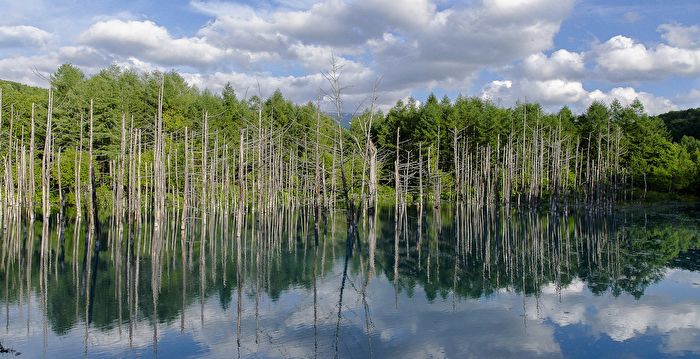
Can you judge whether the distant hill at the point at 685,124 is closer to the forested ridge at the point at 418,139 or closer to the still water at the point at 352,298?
the forested ridge at the point at 418,139

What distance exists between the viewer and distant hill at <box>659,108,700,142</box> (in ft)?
246

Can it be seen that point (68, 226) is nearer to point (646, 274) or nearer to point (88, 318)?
point (88, 318)

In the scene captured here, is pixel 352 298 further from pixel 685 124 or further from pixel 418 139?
pixel 685 124

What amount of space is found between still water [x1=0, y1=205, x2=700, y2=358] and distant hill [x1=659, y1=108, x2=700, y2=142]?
61638mm

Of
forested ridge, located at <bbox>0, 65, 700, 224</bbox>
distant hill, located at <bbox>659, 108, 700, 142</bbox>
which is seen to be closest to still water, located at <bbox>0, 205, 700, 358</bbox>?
forested ridge, located at <bbox>0, 65, 700, 224</bbox>

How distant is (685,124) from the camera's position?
7681 cm

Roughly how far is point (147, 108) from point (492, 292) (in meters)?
43.1

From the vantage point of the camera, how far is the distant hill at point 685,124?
74.9m

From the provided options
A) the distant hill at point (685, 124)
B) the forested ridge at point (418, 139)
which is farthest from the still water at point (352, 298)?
the distant hill at point (685, 124)

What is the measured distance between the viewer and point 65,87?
47.0 meters

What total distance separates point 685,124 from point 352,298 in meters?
81.6

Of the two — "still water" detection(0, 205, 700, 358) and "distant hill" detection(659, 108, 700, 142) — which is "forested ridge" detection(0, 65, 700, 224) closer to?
"distant hill" detection(659, 108, 700, 142)

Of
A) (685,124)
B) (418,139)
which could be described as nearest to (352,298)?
(418,139)

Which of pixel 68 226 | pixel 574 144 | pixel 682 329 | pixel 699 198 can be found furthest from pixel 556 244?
pixel 699 198
